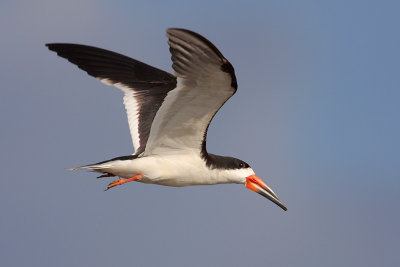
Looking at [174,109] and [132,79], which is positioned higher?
[132,79]

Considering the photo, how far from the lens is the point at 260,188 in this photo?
13414 millimetres

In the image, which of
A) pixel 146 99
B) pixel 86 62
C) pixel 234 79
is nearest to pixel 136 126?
pixel 146 99

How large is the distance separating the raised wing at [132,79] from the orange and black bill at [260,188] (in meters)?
1.88

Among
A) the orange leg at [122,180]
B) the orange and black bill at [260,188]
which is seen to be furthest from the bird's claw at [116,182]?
the orange and black bill at [260,188]

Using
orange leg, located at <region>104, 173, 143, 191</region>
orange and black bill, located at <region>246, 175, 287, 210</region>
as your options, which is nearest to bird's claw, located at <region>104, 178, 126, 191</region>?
orange leg, located at <region>104, 173, 143, 191</region>

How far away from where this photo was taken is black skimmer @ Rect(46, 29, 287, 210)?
9930 millimetres

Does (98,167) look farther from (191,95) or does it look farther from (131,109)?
(131,109)

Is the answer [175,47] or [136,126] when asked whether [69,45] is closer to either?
[136,126]

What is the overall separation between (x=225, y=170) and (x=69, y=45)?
130 inches

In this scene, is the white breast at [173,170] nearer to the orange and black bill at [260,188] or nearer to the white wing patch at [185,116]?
the white wing patch at [185,116]

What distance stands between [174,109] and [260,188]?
265cm

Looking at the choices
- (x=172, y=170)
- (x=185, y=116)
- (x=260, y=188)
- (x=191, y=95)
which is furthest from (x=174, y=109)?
(x=260, y=188)

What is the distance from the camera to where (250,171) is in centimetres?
1323

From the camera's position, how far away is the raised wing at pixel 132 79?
43.7 feet
